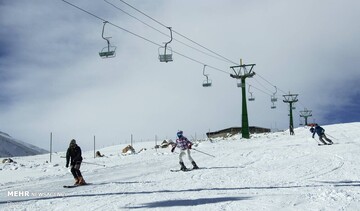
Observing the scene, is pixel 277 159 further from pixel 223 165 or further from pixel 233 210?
pixel 233 210

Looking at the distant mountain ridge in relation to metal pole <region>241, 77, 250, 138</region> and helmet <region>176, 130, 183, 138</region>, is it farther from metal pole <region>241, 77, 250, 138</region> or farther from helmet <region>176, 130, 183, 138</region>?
helmet <region>176, 130, 183, 138</region>

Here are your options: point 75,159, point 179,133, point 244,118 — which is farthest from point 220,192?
point 244,118

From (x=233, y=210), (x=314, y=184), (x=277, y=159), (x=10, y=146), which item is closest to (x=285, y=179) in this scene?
(x=314, y=184)

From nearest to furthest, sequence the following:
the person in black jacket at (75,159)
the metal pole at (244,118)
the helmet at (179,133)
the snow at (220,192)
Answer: the snow at (220,192) < the person in black jacket at (75,159) < the helmet at (179,133) < the metal pole at (244,118)

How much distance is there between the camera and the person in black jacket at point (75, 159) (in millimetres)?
15336

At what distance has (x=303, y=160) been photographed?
21.4 metres

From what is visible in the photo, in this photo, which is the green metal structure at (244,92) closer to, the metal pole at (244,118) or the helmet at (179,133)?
the metal pole at (244,118)

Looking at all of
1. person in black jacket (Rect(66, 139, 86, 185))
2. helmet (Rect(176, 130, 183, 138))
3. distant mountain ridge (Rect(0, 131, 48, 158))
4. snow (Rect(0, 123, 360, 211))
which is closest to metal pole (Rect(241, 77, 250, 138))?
snow (Rect(0, 123, 360, 211))

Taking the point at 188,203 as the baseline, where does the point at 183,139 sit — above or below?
above

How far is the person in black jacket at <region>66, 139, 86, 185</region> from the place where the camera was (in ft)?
50.3

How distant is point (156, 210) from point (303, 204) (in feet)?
12.0

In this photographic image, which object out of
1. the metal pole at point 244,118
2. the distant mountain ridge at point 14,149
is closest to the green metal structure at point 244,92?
the metal pole at point 244,118

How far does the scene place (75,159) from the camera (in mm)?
15375

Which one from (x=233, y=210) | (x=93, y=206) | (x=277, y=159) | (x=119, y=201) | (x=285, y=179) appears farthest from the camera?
(x=277, y=159)
